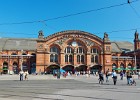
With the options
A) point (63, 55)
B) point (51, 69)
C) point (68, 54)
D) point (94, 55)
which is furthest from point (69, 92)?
point (94, 55)

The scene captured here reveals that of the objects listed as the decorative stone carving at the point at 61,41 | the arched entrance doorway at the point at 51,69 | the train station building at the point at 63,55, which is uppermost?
the decorative stone carving at the point at 61,41

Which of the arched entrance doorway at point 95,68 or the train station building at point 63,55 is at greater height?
the train station building at point 63,55

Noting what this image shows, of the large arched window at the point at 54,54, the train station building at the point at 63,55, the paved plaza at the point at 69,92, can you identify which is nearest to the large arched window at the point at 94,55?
the train station building at the point at 63,55

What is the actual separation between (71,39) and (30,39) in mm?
23473

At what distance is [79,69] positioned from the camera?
272 feet

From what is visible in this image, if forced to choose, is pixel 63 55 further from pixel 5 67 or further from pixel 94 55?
pixel 5 67

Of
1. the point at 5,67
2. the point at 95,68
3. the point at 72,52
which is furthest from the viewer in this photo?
the point at 95,68

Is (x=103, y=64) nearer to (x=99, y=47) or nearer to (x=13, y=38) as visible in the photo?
(x=99, y=47)

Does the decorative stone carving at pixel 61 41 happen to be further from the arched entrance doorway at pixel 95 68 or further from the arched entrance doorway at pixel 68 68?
the arched entrance doorway at pixel 95 68

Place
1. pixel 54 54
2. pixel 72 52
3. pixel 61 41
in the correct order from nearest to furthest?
1. pixel 61 41
2. pixel 54 54
3. pixel 72 52

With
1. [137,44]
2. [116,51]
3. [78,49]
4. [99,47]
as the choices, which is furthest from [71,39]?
[137,44]

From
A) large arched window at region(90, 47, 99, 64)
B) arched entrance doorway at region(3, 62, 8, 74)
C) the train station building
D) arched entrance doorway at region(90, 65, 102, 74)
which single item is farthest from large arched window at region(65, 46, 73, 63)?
arched entrance doorway at region(3, 62, 8, 74)

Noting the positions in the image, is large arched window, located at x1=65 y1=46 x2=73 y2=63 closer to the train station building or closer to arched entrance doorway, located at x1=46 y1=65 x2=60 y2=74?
the train station building

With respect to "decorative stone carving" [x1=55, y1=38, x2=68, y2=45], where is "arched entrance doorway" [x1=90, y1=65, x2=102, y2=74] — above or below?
below
